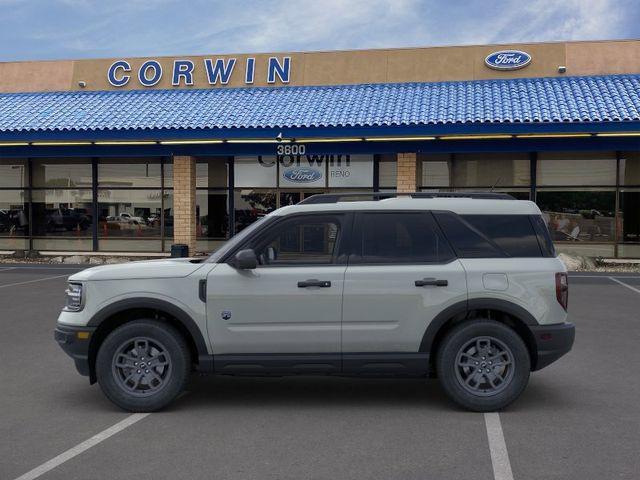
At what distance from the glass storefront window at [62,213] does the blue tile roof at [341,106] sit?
3043 millimetres

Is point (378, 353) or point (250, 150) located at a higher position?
point (250, 150)

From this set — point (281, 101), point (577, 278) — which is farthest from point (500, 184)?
point (281, 101)

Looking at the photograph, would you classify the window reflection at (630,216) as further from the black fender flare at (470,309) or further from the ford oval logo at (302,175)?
the black fender flare at (470,309)

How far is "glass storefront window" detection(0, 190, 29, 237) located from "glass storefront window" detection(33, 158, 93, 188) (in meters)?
0.80

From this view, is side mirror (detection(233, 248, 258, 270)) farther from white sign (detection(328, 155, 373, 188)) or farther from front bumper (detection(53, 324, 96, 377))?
white sign (detection(328, 155, 373, 188))

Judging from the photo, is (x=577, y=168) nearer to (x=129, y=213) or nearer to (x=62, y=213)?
(x=129, y=213)

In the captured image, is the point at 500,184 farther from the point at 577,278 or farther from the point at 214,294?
the point at 214,294

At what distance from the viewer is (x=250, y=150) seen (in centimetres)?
2039

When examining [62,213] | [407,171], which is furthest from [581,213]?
[62,213]

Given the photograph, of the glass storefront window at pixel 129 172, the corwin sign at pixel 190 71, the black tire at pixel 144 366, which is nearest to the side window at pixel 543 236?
the black tire at pixel 144 366

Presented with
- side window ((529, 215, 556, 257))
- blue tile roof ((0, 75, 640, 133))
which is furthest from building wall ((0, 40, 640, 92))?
side window ((529, 215, 556, 257))

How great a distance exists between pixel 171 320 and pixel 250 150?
1492cm

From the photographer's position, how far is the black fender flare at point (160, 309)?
18.5 ft

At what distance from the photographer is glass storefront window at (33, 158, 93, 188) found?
2256 cm
